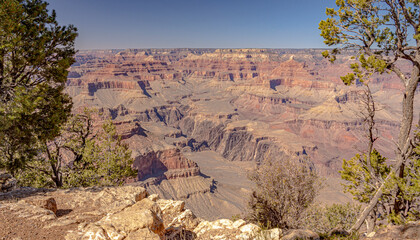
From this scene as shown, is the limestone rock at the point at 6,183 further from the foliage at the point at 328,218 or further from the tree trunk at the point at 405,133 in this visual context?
the tree trunk at the point at 405,133

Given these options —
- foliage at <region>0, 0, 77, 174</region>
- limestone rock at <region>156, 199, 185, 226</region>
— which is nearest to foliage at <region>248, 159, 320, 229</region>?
limestone rock at <region>156, 199, 185, 226</region>

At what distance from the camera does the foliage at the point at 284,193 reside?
50.5 feet

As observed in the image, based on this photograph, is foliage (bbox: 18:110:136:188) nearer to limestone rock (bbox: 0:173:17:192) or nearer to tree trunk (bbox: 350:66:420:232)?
limestone rock (bbox: 0:173:17:192)

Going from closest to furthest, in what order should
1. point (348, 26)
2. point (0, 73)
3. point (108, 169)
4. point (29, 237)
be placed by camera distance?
point (29, 237)
point (348, 26)
point (0, 73)
point (108, 169)

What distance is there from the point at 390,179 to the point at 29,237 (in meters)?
15.4

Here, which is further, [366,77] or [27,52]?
[27,52]

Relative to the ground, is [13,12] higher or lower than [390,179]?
higher

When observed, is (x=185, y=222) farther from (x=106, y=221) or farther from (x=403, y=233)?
(x=403, y=233)

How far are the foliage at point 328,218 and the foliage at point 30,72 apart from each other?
1701 centimetres

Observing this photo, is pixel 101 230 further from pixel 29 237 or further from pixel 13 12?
pixel 13 12

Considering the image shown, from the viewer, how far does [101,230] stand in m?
6.94

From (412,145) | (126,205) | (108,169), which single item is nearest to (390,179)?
(412,145)

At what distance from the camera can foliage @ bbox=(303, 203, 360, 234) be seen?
15.1 m

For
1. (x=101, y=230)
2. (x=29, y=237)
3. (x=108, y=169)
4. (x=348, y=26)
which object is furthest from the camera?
(x=108, y=169)
